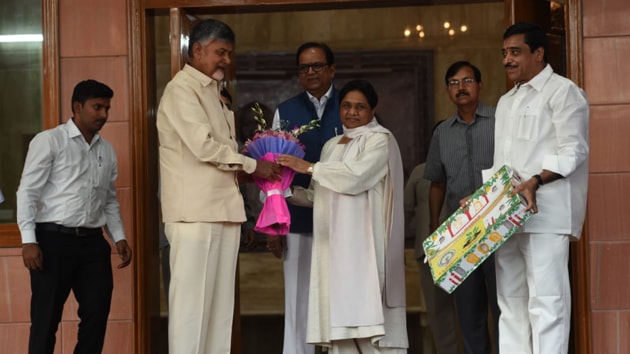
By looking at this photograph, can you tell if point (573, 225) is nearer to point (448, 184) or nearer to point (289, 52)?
point (448, 184)

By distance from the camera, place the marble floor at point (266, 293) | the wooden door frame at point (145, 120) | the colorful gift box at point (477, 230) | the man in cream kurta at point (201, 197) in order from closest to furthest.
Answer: the colorful gift box at point (477, 230) → the man in cream kurta at point (201, 197) → the wooden door frame at point (145, 120) → the marble floor at point (266, 293)

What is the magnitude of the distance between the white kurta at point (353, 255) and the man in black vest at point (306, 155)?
13.0 inches

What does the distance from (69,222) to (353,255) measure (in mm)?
1514

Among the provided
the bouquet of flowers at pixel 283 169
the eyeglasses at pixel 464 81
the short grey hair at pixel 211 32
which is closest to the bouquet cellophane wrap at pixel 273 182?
the bouquet of flowers at pixel 283 169

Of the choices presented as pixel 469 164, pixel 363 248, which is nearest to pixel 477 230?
pixel 363 248

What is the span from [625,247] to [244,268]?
522 centimetres

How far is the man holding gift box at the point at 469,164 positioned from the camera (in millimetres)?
6266

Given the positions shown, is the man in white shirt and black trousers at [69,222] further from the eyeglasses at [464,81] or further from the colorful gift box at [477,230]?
the eyeglasses at [464,81]

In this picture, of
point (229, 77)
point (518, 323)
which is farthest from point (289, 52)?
point (518, 323)

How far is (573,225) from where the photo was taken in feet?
17.0

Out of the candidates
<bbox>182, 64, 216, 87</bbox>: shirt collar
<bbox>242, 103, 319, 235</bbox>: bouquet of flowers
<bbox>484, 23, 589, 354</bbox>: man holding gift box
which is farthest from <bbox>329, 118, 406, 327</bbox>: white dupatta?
<bbox>182, 64, 216, 87</bbox>: shirt collar

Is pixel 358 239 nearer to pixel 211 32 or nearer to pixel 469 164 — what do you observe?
pixel 469 164

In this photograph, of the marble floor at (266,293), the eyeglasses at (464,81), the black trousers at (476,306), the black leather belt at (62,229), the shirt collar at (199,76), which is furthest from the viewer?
the marble floor at (266,293)

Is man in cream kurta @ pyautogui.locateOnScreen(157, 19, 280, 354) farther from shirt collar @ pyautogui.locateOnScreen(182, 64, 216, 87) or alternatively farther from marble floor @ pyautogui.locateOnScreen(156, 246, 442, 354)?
marble floor @ pyautogui.locateOnScreen(156, 246, 442, 354)
